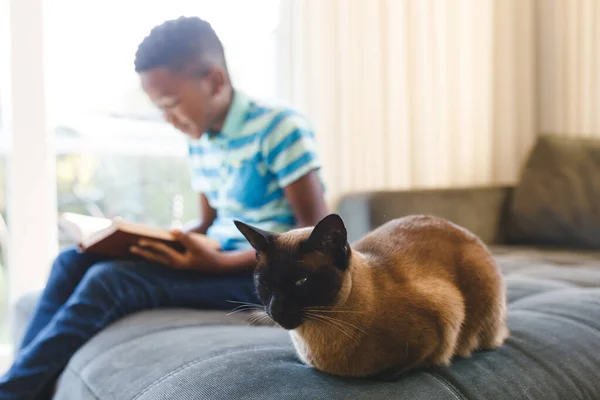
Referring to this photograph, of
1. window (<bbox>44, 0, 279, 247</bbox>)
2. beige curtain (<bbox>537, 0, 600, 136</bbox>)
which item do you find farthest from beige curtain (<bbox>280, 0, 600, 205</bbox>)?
window (<bbox>44, 0, 279, 247</bbox>)

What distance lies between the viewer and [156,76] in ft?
4.19

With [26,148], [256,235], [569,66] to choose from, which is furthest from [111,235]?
[569,66]

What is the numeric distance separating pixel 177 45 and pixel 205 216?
0.51m

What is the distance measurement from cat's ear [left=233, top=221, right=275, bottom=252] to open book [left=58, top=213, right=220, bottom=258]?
19.7 inches

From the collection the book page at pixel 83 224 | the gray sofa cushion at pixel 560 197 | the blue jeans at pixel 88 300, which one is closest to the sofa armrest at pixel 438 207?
the gray sofa cushion at pixel 560 197

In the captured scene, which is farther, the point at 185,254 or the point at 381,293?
the point at 185,254

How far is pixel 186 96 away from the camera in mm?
1322

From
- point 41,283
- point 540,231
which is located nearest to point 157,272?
point 41,283

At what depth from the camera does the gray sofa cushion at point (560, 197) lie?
2.20 metres

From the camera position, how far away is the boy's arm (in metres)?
1.62

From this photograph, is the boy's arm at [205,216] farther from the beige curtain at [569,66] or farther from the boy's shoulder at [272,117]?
the beige curtain at [569,66]

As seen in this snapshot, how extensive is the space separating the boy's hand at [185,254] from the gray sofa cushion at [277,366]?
0.10m

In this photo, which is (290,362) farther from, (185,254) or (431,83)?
(431,83)

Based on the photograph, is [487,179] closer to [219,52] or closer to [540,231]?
[540,231]
